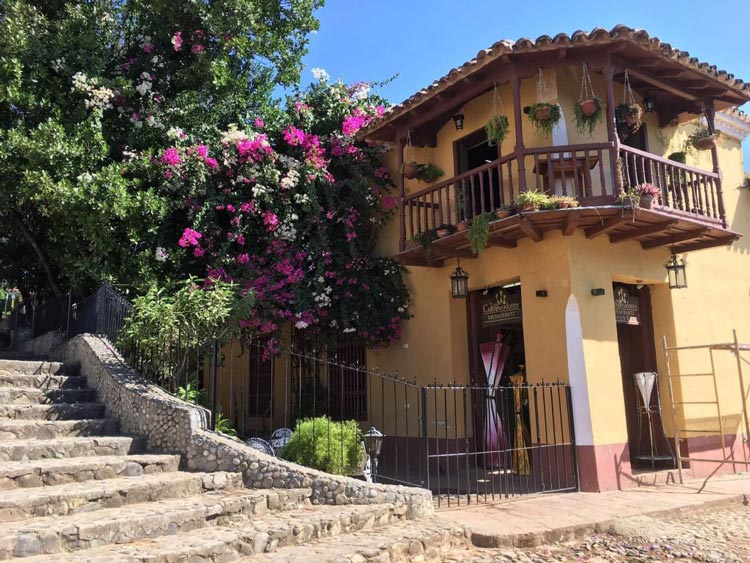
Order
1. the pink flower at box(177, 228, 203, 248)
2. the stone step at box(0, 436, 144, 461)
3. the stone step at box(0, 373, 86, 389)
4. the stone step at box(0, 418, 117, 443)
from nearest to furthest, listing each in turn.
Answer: the stone step at box(0, 436, 144, 461) < the stone step at box(0, 418, 117, 443) < the stone step at box(0, 373, 86, 389) < the pink flower at box(177, 228, 203, 248)

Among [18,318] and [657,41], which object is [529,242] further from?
[18,318]

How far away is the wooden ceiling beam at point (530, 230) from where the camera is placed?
794 cm

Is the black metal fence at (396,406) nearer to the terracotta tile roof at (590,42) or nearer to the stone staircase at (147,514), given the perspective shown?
the stone staircase at (147,514)

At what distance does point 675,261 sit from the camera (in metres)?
9.71

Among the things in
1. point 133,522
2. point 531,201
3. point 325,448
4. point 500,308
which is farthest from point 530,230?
point 133,522

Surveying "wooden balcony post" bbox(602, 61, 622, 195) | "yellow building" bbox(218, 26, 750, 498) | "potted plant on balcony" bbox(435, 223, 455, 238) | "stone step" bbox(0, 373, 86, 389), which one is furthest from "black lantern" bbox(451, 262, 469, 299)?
"stone step" bbox(0, 373, 86, 389)

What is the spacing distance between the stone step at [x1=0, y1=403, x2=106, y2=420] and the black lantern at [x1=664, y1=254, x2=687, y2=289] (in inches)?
340

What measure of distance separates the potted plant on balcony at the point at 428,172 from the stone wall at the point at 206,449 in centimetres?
570

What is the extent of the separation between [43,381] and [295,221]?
15.5 feet

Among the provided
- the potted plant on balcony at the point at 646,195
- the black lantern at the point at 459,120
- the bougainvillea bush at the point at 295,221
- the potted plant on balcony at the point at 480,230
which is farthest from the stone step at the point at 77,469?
the black lantern at the point at 459,120

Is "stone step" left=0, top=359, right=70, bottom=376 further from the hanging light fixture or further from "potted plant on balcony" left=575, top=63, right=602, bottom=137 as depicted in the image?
the hanging light fixture

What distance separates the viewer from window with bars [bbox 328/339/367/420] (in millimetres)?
11523

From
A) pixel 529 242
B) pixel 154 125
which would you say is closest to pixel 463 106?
pixel 529 242

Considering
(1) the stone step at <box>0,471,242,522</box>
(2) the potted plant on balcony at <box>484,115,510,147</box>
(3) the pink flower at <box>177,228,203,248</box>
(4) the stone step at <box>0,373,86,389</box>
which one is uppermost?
(2) the potted plant on balcony at <box>484,115,510,147</box>
